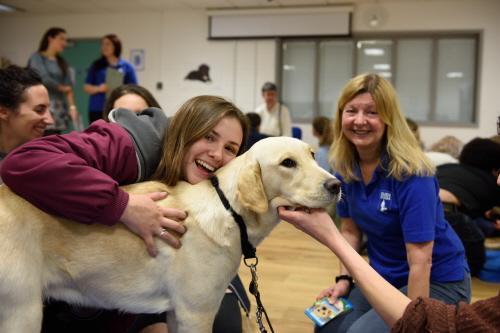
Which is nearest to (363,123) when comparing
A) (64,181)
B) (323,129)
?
(64,181)

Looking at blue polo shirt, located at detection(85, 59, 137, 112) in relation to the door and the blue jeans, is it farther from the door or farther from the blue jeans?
the door

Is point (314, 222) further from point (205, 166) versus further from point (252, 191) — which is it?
point (205, 166)

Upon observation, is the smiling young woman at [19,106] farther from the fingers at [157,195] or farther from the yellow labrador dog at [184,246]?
the fingers at [157,195]

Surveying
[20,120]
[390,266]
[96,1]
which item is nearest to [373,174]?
[390,266]

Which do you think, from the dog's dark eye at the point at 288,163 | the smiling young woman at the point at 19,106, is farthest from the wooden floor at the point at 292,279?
the smiling young woman at the point at 19,106

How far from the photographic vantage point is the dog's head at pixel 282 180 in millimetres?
1403

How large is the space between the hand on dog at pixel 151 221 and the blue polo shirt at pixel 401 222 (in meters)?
1.00

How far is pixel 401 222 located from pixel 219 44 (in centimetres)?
790

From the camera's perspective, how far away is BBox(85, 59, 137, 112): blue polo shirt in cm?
504

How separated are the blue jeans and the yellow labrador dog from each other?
2.51 ft

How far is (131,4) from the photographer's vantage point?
910 centimetres

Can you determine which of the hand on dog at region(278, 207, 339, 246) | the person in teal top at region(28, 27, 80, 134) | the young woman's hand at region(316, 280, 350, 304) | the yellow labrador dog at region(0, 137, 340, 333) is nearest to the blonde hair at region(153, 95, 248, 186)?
the yellow labrador dog at region(0, 137, 340, 333)

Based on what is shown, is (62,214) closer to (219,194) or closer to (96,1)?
(219,194)

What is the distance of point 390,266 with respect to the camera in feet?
7.04
